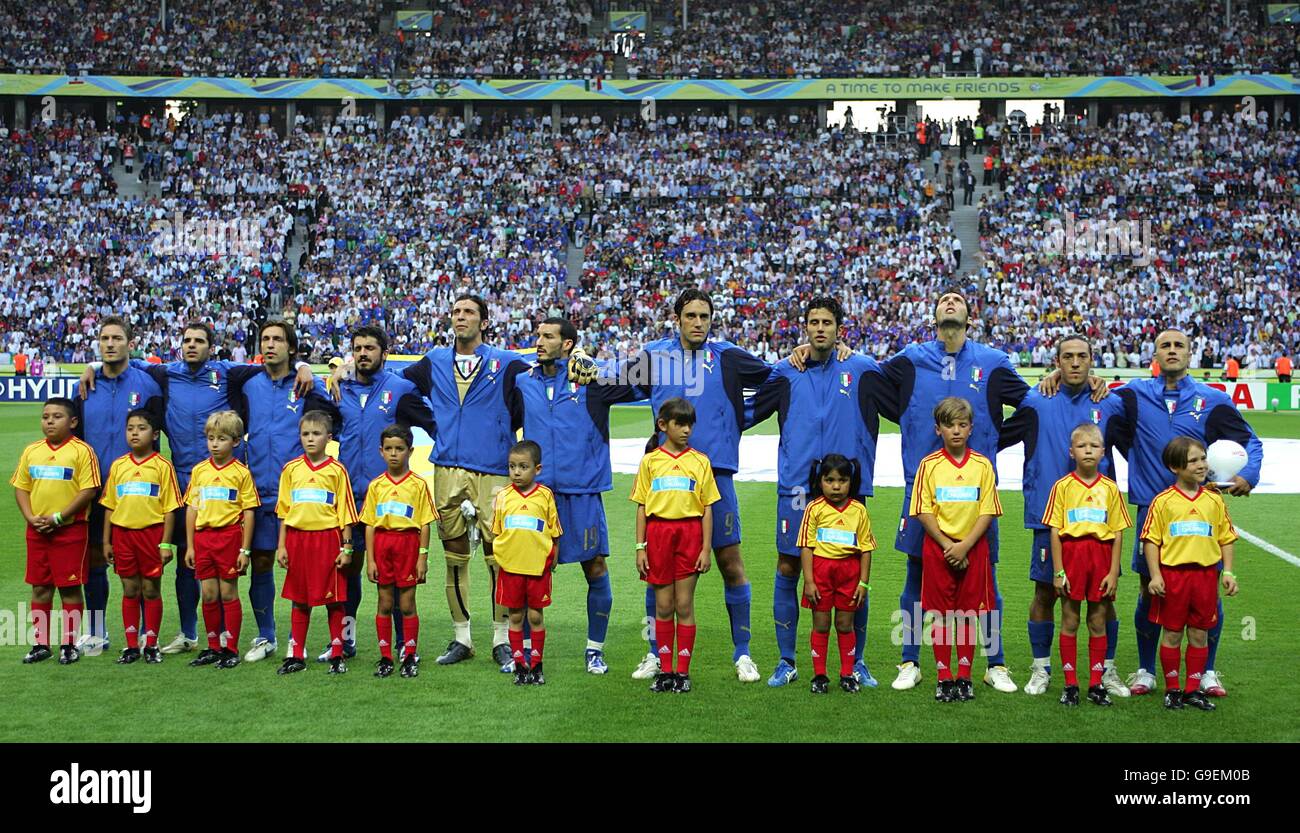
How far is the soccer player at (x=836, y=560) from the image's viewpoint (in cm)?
683

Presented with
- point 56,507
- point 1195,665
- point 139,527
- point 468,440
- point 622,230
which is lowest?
point 1195,665

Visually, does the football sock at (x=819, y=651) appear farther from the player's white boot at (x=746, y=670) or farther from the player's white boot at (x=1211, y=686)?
the player's white boot at (x=1211, y=686)

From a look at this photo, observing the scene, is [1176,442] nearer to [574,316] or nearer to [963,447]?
[963,447]

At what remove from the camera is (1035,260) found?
123 ft

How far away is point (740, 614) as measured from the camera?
7.29 metres

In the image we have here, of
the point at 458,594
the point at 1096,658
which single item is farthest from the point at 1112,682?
the point at 458,594

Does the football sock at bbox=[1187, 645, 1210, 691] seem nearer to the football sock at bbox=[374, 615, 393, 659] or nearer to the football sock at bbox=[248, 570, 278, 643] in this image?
the football sock at bbox=[374, 615, 393, 659]

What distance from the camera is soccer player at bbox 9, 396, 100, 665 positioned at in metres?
7.62

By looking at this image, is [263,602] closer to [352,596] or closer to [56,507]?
[352,596]

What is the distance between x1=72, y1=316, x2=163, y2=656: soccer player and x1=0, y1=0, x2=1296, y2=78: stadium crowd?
39.6 meters

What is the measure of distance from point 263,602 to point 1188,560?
17.9 ft

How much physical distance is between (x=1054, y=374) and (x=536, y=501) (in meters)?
3.07

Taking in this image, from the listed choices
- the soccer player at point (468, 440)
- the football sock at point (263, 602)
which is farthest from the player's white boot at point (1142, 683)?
the football sock at point (263, 602)

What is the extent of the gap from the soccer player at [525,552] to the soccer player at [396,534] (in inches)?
20.6
